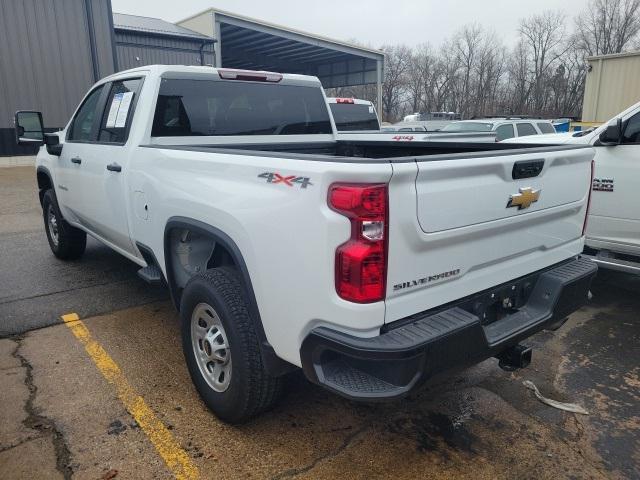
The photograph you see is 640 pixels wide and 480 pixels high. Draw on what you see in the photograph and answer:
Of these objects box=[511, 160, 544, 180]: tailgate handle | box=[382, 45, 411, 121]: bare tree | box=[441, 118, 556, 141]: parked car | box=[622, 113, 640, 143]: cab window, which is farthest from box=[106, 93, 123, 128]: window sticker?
box=[382, 45, 411, 121]: bare tree

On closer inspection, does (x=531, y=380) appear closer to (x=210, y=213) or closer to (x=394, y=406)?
(x=394, y=406)

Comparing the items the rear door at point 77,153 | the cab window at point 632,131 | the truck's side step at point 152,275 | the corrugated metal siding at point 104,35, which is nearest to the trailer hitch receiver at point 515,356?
the truck's side step at point 152,275

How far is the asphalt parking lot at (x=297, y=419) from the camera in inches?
103

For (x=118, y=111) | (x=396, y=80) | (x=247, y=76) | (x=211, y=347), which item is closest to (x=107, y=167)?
(x=118, y=111)

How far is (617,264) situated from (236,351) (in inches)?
147

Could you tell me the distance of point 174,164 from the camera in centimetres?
313

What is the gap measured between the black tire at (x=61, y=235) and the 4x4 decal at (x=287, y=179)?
13.6 feet

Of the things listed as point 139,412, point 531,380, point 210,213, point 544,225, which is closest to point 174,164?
point 210,213

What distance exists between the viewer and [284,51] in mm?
27719

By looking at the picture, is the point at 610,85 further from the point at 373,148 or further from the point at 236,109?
the point at 236,109

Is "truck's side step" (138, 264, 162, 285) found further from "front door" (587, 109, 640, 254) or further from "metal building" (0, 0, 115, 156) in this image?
"metal building" (0, 0, 115, 156)

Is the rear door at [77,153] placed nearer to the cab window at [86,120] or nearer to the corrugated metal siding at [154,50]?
the cab window at [86,120]

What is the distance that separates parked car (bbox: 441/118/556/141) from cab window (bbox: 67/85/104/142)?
10.4m

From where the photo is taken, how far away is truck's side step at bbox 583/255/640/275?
453 centimetres
